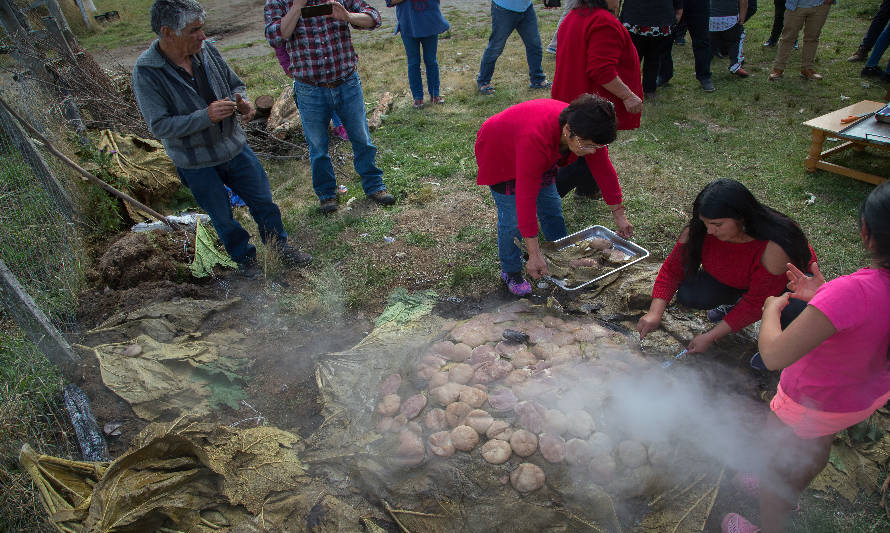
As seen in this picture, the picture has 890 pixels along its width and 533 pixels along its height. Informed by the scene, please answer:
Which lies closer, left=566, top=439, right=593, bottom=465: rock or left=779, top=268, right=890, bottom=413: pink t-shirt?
left=779, top=268, right=890, bottom=413: pink t-shirt

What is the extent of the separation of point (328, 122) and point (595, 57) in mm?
2432

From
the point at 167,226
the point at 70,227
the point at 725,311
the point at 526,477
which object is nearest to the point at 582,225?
the point at 725,311

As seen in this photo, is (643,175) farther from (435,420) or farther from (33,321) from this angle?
(33,321)

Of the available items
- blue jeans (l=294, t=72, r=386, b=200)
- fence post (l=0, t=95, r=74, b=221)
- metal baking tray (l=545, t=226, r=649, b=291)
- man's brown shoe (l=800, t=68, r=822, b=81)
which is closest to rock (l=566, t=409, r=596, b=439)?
metal baking tray (l=545, t=226, r=649, b=291)

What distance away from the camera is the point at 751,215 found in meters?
2.30

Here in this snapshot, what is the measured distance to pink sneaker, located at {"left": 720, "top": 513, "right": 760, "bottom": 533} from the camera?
216cm

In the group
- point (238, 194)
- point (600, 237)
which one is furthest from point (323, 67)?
point (600, 237)

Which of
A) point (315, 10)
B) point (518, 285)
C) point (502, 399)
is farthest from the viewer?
point (315, 10)

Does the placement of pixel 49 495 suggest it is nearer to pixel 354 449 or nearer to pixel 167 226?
pixel 354 449

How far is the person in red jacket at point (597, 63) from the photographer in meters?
→ 3.79

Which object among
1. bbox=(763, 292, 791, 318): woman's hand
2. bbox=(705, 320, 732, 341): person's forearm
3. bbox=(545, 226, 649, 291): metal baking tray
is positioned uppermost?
bbox=(763, 292, 791, 318): woman's hand

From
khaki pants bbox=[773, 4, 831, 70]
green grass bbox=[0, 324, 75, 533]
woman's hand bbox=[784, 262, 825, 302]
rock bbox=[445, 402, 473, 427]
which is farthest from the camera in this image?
khaki pants bbox=[773, 4, 831, 70]

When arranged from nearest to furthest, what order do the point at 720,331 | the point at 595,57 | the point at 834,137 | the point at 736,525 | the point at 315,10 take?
the point at 736,525 < the point at 720,331 < the point at 595,57 < the point at 315,10 < the point at 834,137

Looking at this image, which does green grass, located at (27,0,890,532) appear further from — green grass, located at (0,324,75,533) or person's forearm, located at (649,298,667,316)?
green grass, located at (0,324,75,533)
